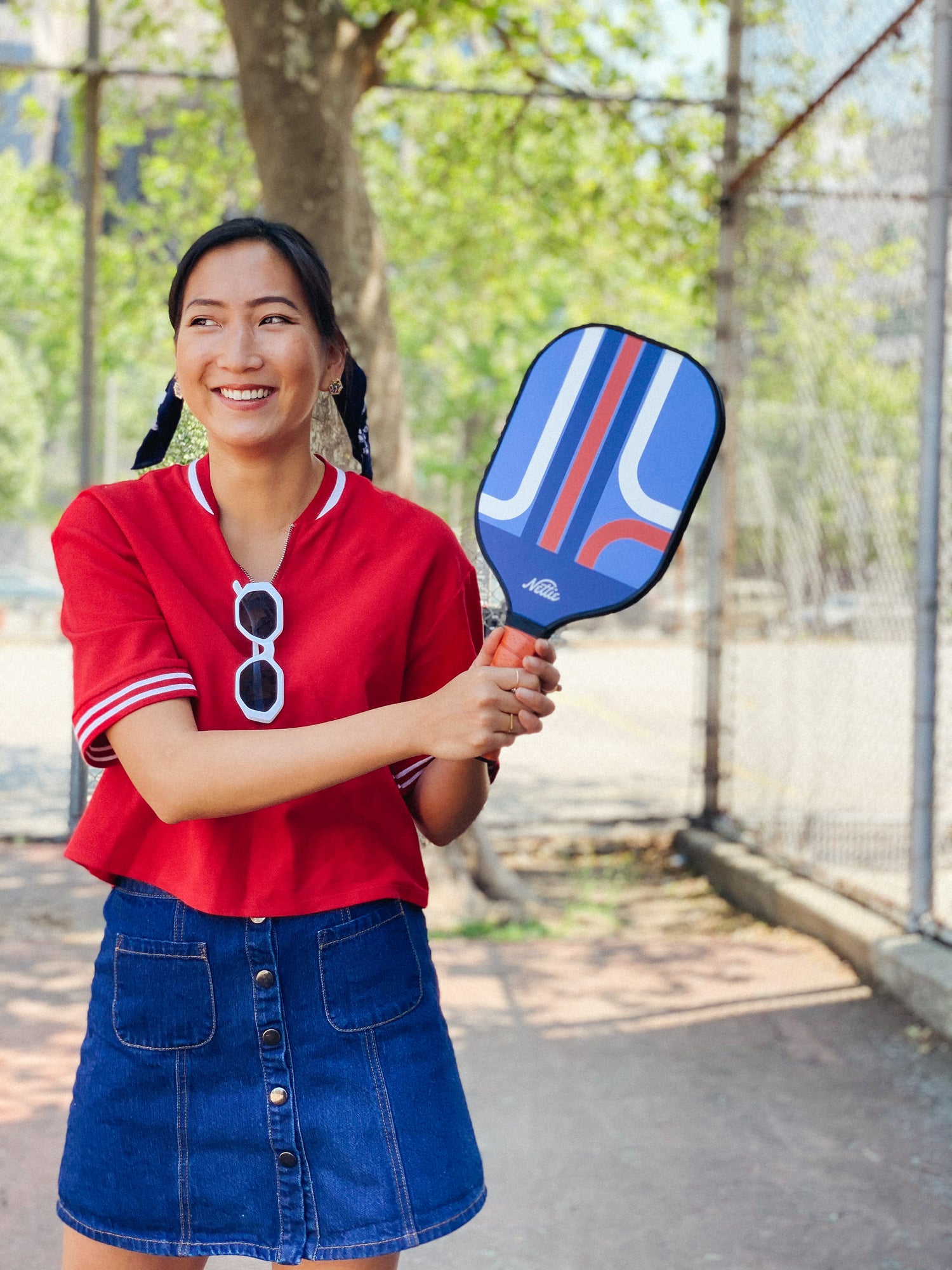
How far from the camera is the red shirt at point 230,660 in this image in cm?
159

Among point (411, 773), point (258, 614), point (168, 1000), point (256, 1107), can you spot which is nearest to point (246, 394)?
→ point (258, 614)

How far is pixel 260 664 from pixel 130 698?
0.52 feet

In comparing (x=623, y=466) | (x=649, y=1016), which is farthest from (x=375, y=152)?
(x=623, y=466)

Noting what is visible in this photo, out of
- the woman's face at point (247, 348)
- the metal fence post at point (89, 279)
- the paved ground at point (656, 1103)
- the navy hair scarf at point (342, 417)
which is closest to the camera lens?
the woman's face at point (247, 348)

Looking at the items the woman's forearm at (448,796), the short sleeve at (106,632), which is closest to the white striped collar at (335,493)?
the short sleeve at (106,632)

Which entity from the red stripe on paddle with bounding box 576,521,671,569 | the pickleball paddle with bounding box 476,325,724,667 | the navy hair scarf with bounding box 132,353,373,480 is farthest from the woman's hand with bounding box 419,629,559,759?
the navy hair scarf with bounding box 132,353,373,480

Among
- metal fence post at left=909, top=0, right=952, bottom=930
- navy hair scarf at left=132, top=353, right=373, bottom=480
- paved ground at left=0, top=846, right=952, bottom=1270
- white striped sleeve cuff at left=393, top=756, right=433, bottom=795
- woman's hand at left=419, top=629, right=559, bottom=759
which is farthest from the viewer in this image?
metal fence post at left=909, top=0, right=952, bottom=930

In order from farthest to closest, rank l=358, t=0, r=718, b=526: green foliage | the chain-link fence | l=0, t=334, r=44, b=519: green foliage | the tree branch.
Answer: l=0, t=334, r=44, b=519: green foliage, l=358, t=0, r=718, b=526: green foliage, the tree branch, the chain-link fence

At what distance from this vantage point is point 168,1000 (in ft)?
5.31

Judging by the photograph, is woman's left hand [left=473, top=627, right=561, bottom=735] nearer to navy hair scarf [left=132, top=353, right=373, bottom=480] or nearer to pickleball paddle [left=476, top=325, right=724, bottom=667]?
pickleball paddle [left=476, top=325, right=724, bottom=667]

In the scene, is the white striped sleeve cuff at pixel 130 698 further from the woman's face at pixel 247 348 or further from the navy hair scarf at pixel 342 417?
the navy hair scarf at pixel 342 417

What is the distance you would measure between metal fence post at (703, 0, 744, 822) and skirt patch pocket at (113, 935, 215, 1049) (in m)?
5.17

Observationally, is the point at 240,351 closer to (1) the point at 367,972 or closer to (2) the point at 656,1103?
(1) the point at 367,972

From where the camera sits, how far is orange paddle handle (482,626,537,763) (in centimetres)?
155
